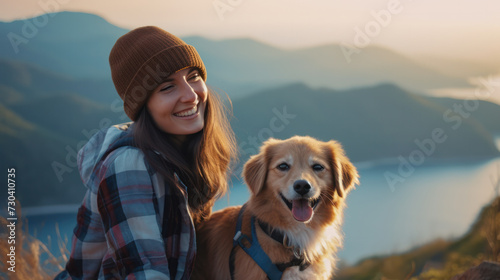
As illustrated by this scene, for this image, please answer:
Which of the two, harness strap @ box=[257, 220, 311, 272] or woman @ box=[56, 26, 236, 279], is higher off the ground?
woman @ box=[56, 26, 236, 279]

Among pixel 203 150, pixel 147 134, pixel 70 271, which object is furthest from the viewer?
pixel 203 150

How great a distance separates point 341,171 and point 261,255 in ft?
3.17

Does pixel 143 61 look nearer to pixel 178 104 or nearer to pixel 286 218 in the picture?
pixel 178 104

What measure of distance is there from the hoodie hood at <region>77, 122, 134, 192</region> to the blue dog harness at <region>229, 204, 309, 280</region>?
1.08 metres

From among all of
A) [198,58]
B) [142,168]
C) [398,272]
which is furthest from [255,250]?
[398,272]

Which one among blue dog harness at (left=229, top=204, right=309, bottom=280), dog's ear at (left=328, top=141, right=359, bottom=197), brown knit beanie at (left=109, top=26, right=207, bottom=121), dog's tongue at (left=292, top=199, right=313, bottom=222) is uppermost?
brown knit beanie at (left=109, top=26, right=207, bottom=121)

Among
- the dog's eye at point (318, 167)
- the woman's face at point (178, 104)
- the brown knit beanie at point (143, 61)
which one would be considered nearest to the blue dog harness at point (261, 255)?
the dog's eye at point (318, 167)

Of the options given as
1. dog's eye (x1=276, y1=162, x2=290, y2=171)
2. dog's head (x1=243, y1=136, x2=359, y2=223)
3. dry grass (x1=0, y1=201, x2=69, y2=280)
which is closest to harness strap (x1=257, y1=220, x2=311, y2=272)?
dog's head (x1=243, y1=136, x2=359, y2=223)

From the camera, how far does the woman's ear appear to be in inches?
118

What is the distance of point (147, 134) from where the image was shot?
2502mm

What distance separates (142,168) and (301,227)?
1.35 meters

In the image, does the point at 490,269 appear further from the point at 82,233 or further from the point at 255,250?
the point at 82,233

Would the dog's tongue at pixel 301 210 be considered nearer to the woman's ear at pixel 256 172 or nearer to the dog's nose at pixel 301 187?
the dog's nose at pixel 301 187

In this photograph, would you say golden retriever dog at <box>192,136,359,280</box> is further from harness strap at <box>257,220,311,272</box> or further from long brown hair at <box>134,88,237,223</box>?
long brown hair at <box>134,88,237,223</box>
